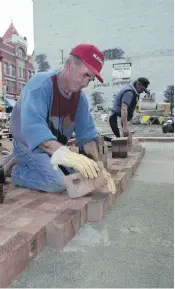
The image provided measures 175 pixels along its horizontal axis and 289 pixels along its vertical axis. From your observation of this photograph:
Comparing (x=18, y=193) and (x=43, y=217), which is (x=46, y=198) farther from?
(x=43, y=217)

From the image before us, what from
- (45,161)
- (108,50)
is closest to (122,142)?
(45,161)

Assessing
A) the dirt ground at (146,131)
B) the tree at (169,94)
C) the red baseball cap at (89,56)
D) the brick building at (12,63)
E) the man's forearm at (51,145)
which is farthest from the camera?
the brick building at (12,63)

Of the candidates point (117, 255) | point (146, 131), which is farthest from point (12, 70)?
point (117, 255)

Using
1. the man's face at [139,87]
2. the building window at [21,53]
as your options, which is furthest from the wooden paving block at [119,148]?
the building window at [21,53]

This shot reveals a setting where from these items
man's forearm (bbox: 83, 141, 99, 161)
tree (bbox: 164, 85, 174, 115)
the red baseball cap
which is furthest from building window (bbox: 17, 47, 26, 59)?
the red baseball cap

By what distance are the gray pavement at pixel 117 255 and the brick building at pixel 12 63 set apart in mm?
25974

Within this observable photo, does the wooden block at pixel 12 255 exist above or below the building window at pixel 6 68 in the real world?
below

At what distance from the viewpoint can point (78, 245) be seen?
1.77 metres

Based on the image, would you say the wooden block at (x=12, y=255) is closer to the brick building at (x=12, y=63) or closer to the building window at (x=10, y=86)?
the brick building at (x=12, y=63)

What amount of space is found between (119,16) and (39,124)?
17.8 meters

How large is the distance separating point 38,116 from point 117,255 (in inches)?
46.0

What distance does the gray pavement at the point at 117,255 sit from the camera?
4.63 ft

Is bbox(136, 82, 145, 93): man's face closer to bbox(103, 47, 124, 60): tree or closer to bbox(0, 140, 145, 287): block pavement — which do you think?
bbox(0, 140, 145, 287): block pavement

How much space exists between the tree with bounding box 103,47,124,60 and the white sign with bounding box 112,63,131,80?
1.63 ft
